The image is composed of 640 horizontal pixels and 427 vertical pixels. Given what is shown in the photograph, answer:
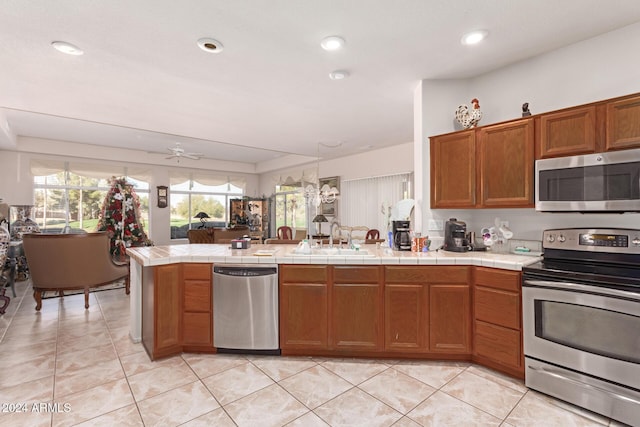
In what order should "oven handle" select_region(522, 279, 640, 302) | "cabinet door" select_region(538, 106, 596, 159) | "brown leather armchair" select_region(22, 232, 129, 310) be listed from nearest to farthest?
"oven handle" select_region(522, 279, 640, 302) → "cabinet door" select_region(538, 106, 596, 159) → "brown leather armchair" select_region(22, 232, 129, 310)

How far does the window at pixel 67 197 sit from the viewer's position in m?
6.54

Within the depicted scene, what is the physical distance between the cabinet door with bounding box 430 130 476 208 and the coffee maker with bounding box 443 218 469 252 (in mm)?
174

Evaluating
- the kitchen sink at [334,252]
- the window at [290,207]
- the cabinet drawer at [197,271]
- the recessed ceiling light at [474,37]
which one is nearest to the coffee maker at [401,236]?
the kitchen sink at [334,252]

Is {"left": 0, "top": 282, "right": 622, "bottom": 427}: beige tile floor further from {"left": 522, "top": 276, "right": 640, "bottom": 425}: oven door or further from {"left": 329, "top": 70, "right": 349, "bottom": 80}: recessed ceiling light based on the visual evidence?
{"left": 329, "top": 70, "right": 349, "bottom": 80}: recessed ceiling light

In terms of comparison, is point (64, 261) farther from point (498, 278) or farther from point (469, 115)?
point (469, 115)

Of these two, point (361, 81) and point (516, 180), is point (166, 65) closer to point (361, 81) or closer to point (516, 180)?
point (361, 81)

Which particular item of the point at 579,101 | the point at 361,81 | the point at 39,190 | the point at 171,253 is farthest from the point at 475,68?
the point at 39,190

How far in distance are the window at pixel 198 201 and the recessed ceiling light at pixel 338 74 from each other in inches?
259

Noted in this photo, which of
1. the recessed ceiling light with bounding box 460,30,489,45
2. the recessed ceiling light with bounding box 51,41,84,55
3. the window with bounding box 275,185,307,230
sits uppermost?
the recessed ceiling light with bounding box 51,41,84,55

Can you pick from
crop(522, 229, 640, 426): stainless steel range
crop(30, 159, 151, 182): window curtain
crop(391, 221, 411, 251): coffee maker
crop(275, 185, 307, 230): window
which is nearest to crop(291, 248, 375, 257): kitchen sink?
crop(391, 221, 411, 251): coffee maker

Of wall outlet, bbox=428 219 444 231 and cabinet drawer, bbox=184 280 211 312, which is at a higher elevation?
wall outlet, bbox=428 219 444 231

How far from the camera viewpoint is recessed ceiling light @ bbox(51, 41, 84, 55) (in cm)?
240

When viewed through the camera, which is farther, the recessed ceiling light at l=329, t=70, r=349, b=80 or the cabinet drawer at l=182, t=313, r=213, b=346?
the recessed ceiling light at l=329, t=70, r=349, b=80

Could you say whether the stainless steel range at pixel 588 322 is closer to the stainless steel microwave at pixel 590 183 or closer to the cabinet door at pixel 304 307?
the stainless steel microwave at pixel 590 183
